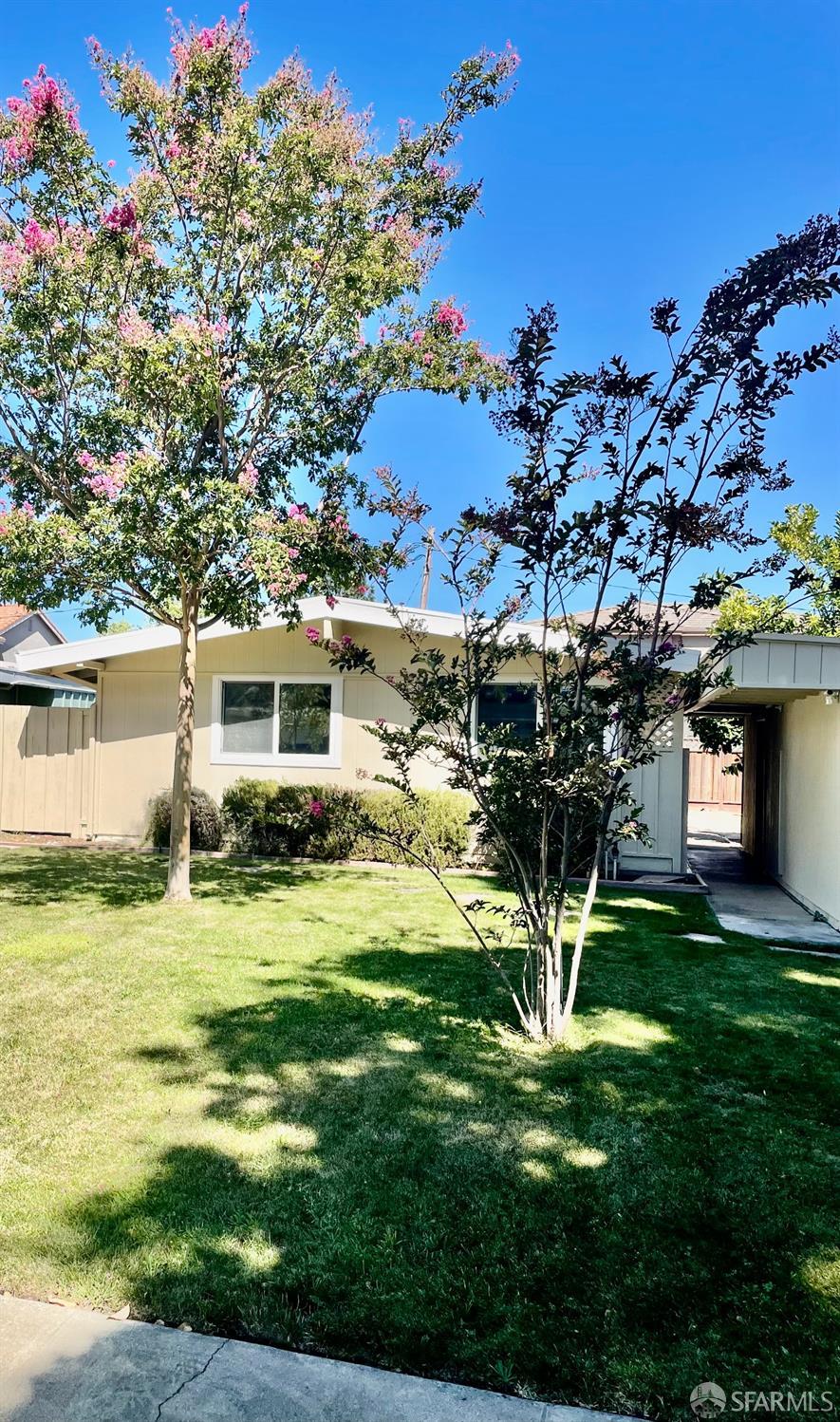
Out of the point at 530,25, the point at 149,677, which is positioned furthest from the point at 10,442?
the point at 530,25

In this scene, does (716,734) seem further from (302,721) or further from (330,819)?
(302,721)

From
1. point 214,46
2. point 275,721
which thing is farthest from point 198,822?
point 214,46

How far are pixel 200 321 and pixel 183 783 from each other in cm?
413

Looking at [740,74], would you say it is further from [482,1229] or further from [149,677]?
[482,1229]

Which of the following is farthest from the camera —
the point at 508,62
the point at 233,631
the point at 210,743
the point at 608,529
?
the point at 210,743

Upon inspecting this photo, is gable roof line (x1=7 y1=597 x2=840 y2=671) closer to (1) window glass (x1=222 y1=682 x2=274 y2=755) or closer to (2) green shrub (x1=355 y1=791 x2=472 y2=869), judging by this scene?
(1) window glass (x1=222 y1=682 x2=274 y2=755)

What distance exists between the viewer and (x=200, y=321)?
672cm

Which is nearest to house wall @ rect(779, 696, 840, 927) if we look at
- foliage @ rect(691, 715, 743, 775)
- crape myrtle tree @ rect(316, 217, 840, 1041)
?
foliage @ rect(691, 715, 743, 775)

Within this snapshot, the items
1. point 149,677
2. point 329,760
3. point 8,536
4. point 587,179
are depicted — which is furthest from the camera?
point 587,179

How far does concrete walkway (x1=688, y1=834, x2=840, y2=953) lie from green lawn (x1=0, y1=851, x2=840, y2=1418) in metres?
1.57

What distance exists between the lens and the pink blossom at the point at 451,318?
8.09m

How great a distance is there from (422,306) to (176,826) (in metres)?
5.83

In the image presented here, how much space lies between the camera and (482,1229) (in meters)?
2.68

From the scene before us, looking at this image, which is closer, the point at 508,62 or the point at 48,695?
the point at 508,62
